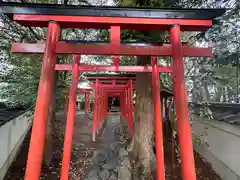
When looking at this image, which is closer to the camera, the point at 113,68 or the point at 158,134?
the point at 158,134

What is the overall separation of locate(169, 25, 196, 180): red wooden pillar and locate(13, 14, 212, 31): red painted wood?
14 centimetres

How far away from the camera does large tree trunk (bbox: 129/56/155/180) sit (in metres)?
5.77

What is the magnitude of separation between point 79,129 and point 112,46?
1098cm

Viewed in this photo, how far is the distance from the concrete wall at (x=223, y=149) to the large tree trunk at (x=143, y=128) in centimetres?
142

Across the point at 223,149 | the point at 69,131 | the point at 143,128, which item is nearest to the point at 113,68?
the point at 69,131

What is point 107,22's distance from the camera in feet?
8.69

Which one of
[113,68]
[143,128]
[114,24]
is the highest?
[114,24]

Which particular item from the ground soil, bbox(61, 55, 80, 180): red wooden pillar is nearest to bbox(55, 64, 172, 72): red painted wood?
bbox(61, 55, 80, 180): red wooden pillar

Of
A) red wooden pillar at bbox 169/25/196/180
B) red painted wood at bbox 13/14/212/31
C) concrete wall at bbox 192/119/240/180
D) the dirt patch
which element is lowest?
the dirt patch

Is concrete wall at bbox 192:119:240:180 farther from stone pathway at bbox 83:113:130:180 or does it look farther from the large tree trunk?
stone pathway at bbox 83:113:130:180

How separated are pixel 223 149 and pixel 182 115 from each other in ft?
14.2

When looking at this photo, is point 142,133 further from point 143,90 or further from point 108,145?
point 108,145

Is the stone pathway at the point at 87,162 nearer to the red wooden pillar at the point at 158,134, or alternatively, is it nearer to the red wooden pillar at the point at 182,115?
the red wooden pillar at the point at 158,134

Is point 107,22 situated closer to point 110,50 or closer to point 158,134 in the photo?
point 110,50
